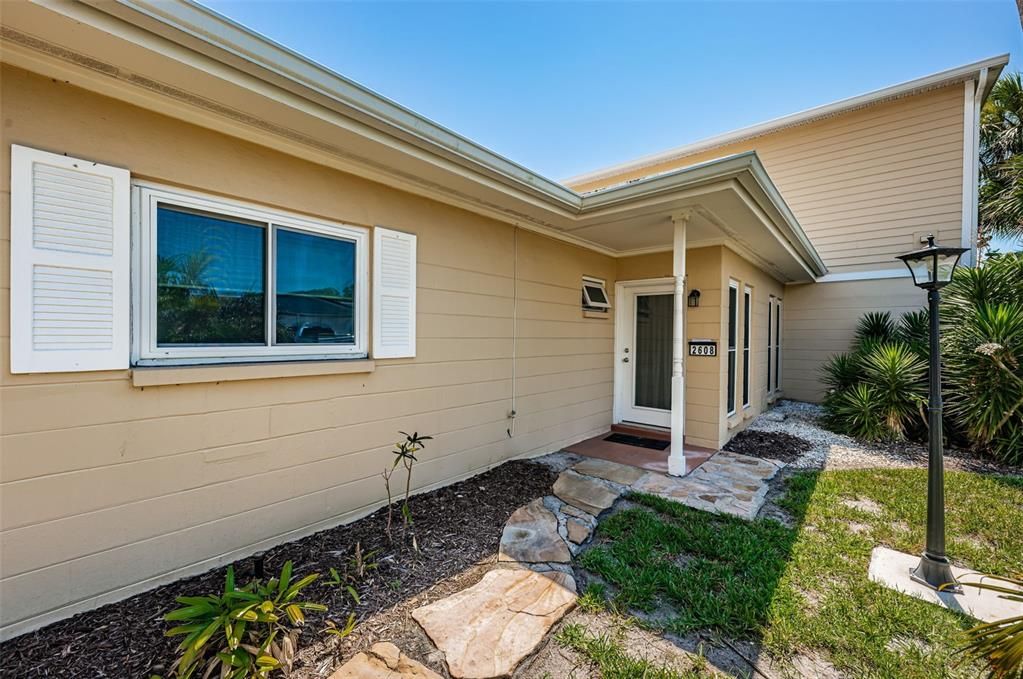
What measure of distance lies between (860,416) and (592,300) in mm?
4432

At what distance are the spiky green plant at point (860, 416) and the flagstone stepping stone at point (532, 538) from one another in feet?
18.0

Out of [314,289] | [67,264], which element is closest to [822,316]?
[314,289]

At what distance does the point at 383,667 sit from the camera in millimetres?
1798

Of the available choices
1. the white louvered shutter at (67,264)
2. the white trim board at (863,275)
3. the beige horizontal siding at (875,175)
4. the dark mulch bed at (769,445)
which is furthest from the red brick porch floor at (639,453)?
the beige horizontal siding at (875,175)

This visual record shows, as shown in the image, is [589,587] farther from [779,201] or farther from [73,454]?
[779,201]

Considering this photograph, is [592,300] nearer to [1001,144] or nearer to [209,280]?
[209,280]

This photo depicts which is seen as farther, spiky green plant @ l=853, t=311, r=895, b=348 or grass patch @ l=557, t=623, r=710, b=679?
spiky green plant @ l=853, t=311, r=895, b=348

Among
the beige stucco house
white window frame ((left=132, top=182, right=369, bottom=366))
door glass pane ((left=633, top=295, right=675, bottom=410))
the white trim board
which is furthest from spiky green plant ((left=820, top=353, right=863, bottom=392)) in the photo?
white window frame ((left=132, top=182, right=369, bottom=366))

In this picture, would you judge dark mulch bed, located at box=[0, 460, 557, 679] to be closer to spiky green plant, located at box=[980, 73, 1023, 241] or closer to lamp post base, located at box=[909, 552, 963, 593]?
lamp post base, located at box=[909, 552, 963, 593]

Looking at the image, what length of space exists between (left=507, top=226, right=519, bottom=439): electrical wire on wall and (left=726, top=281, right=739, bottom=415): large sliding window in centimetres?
317

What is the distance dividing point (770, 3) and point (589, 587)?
7.04 meters

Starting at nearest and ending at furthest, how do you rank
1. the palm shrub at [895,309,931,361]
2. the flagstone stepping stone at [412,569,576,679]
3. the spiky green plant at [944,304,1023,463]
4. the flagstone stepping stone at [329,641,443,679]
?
1. the flagstone stepping stone at [329,641,443,679]
2. the flagstone stepping stone at [412,569,576,679]
3. the spiky green plant at [944,304,1023,463]
4. the palm shrub at [895,309,931,361]

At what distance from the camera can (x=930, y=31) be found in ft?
20.1

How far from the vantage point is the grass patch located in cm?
179
